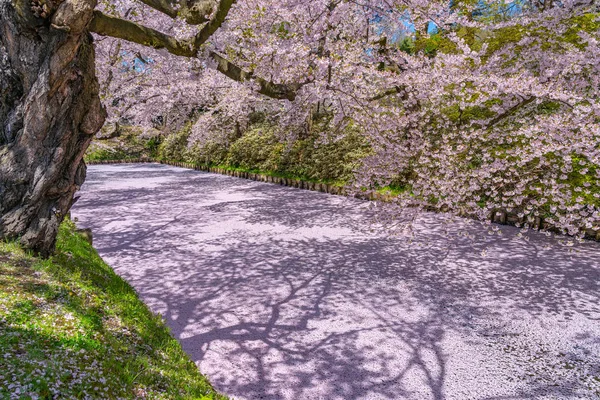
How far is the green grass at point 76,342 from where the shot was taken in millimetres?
2164

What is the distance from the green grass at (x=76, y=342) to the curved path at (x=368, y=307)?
0.52 m

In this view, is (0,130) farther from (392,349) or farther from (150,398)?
(392,349)

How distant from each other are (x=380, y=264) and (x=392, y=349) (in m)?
2.63

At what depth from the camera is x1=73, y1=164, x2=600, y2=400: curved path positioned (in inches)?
128

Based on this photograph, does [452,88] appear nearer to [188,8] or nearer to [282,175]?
[188,8]

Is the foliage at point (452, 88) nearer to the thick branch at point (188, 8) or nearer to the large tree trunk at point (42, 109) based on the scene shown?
the thick branch at point (188, 8)

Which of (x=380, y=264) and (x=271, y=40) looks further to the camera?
(x=271, y=40)

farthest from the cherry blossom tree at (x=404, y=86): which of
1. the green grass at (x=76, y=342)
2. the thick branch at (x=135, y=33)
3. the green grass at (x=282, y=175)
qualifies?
the green grass at (x=282, y=175)

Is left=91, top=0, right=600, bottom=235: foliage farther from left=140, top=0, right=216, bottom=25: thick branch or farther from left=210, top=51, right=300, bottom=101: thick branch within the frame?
left=140, top=0, right=216, bottom=25: thick branch

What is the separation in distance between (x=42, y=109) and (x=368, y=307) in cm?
408

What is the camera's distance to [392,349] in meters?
3.72

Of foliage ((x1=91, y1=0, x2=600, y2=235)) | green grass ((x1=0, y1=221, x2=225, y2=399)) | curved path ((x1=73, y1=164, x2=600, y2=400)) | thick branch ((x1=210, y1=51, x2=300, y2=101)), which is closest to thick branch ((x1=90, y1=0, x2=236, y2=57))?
thick branch ((x1=210, y1=51, x2=300, y2=101))

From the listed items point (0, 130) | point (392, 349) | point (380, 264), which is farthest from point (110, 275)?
point (380, 264)

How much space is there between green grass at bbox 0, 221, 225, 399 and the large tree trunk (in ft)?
1.37
